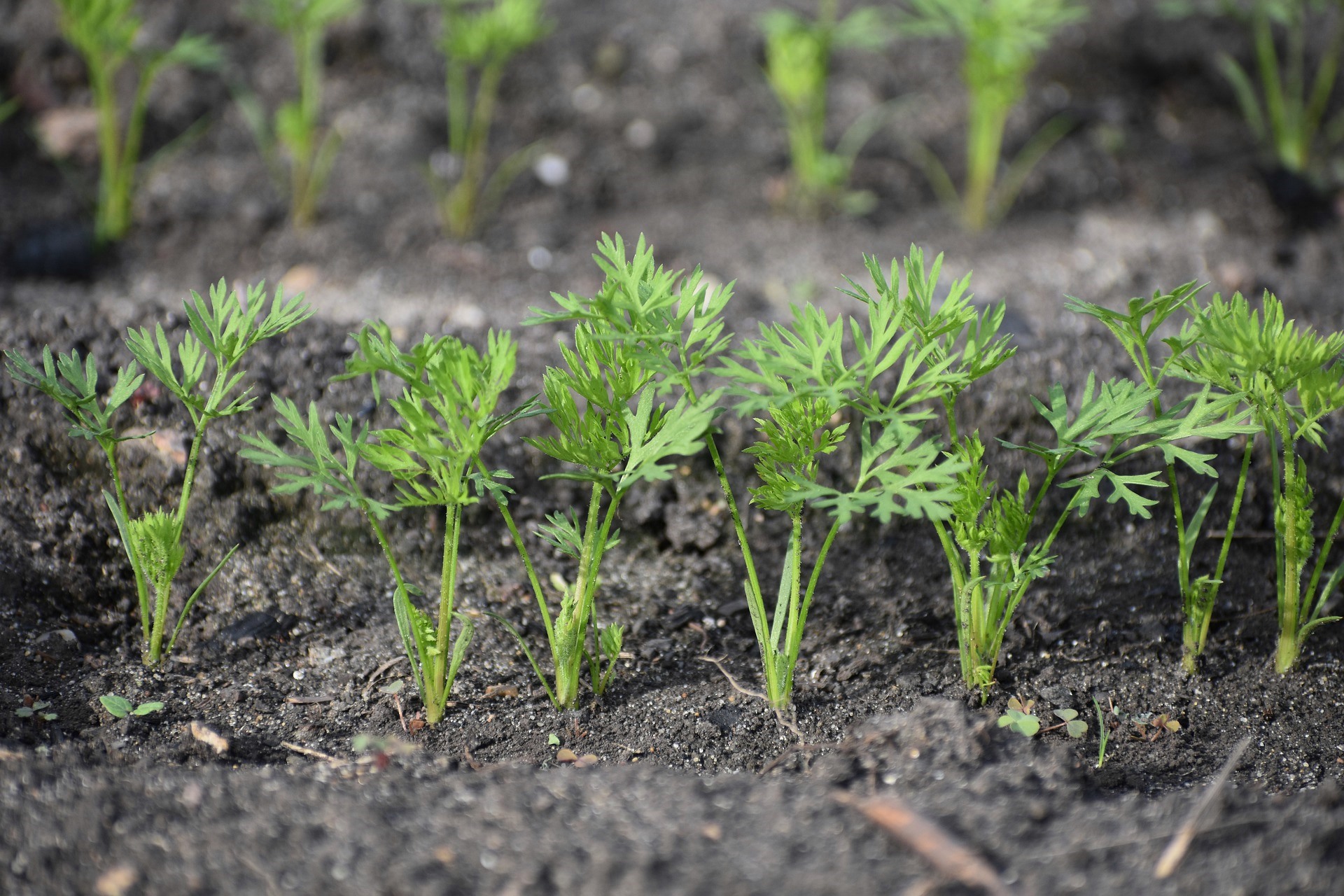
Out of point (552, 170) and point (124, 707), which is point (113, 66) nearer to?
point (552, 170)

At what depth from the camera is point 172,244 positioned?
3.88 metres

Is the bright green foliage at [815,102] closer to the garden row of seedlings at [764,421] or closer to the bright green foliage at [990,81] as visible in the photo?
the bright green foliage at [990,81]

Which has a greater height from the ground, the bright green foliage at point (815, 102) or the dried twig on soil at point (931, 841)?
the bright green foliage at point (815, 102)

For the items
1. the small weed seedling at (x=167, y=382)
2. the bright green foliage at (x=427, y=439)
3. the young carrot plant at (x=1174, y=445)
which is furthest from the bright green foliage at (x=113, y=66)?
the young carrot plant at (x=1174, y=445)

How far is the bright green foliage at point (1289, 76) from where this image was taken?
405 cm

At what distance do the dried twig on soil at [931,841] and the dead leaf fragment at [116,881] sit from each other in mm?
944

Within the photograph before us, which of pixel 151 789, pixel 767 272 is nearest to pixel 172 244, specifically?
pixel 767 272

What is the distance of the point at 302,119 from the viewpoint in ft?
12.1

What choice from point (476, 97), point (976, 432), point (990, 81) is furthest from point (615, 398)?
point (476, 97)

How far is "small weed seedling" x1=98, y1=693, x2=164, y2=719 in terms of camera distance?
6.11ft

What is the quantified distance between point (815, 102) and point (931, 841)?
306cm

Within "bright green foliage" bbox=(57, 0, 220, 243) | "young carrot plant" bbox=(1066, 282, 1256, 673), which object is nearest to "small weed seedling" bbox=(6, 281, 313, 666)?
"young carrot plant" bbox=(1066, 282, 1256, 673)

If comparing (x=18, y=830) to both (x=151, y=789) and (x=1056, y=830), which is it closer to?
(x=151, y=789)

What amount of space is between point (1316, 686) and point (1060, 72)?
3.39m
